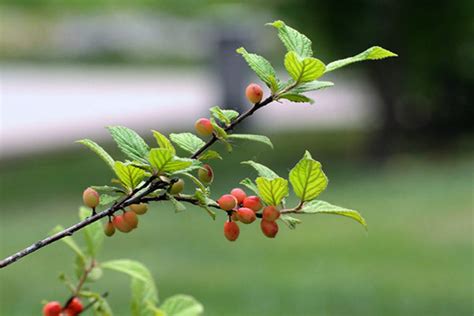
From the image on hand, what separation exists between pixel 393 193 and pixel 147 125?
6603mm

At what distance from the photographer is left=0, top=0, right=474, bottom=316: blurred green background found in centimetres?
646

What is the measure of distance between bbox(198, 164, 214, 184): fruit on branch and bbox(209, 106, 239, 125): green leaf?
0.08 m

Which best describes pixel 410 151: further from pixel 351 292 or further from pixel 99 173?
pixel 351 292

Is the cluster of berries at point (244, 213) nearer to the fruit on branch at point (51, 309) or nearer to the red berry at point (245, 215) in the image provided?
the red berry at point (245, 215)

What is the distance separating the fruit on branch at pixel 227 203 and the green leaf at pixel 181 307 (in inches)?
17.0

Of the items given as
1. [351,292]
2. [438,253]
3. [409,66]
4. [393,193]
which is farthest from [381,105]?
[351,292]

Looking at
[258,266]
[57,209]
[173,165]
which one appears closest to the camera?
[173,165]

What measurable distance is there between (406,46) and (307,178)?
1035 centimetres

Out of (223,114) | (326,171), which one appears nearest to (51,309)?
(223,114)

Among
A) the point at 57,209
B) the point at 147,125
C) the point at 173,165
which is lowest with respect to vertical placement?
the point at 147,125

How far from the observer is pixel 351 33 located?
11.3 m

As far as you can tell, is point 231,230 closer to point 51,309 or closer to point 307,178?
point 307,178

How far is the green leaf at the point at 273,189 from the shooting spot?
4.79 feet

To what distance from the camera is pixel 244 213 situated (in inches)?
55.6
